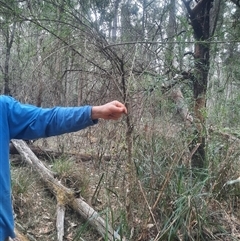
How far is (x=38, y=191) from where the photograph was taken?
4.61 metres

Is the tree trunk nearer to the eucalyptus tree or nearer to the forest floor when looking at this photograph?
the forest floor

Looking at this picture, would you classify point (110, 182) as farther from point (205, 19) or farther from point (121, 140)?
point (205, 19)

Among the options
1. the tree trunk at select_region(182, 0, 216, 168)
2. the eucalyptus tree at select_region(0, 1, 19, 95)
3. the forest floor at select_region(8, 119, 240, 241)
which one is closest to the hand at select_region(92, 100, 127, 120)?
the forest floor at select_region(8, 119, 240, 241)

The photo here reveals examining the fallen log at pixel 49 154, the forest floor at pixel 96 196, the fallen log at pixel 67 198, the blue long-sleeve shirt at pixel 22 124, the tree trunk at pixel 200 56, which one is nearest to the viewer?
the blue long-sleeve shirt at pixel 22 124

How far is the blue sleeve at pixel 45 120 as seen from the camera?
2.05m

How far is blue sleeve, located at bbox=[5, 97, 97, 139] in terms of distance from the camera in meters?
2.05

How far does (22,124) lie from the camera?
6.93 feet

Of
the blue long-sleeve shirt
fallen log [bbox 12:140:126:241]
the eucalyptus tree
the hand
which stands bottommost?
fallen log [bbox 12:140:126:241]

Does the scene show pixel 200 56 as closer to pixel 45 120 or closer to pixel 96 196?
pixel 96 196

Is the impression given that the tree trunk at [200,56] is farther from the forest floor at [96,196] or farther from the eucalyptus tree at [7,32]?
the eucalyptus tree at [7,32]

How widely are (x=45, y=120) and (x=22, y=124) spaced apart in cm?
15

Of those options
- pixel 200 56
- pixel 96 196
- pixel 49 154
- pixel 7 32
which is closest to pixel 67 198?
pixel 96 196

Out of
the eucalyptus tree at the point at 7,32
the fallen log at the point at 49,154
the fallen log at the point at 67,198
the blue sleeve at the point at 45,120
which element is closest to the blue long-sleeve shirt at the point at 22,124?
the blue sleeve at the point at 45,120

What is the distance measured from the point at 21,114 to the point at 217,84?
328 centimetres
